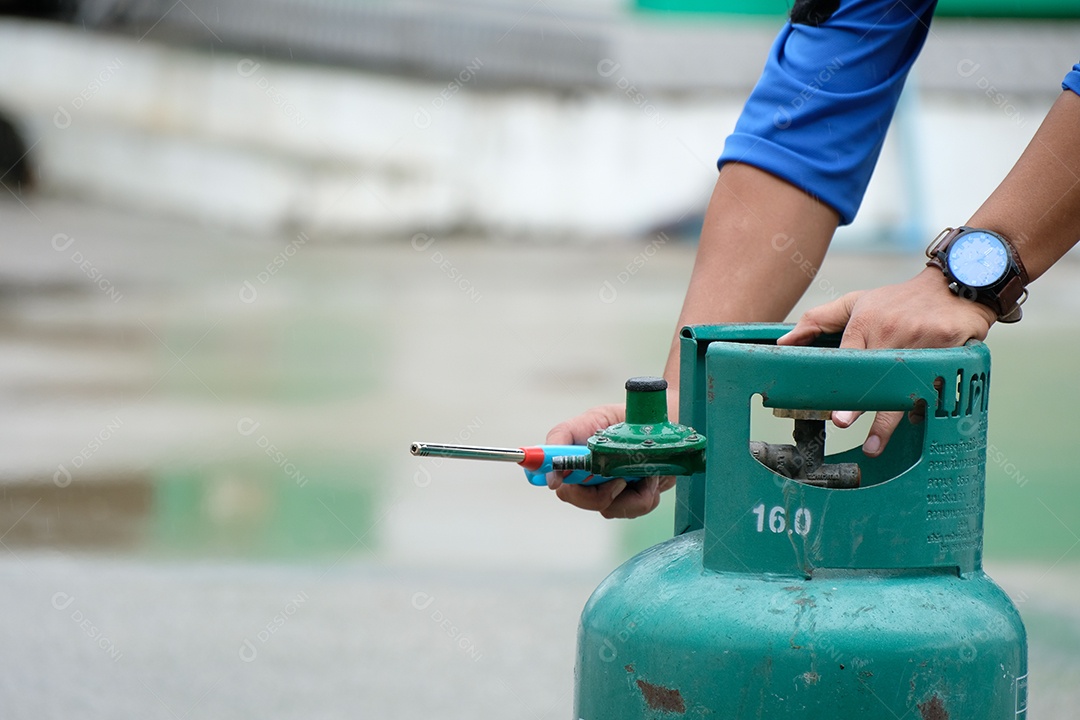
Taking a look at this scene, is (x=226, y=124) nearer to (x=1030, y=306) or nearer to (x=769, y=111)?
(x=1030, y=306)

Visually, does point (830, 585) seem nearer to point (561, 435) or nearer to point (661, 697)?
point (661, 697)

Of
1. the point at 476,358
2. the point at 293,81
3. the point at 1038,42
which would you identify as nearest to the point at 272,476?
the point at 476,358

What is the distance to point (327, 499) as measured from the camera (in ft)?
11.0

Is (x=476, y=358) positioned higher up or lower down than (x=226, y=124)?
lower down

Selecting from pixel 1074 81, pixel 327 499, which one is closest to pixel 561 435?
pixel 1074 81

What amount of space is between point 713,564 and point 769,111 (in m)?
0.57

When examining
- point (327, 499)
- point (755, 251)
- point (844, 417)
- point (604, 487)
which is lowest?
point (327, 499)

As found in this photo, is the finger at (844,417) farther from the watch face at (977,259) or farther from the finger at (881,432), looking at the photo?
the watch face at (977,259)

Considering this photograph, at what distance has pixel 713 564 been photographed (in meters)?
0.97

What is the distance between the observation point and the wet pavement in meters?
2.35

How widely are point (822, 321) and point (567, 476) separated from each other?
0.88 feet

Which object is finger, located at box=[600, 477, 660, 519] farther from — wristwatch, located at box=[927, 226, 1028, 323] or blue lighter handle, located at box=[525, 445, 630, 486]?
wristwatch, located at box=[927, 226, 1028, 323]

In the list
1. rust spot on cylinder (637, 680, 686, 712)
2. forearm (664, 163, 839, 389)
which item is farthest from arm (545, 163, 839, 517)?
rust spot on cylinder (637, 680, 686, 712)

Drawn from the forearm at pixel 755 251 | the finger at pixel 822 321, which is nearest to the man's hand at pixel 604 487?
the forearm at pixel 755 251
